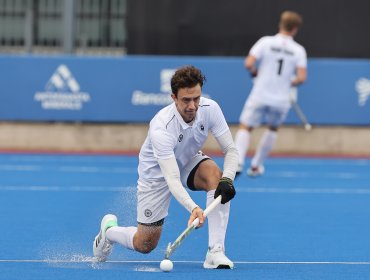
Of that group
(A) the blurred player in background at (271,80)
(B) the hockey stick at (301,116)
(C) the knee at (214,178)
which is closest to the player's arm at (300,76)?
(A) the blurred player in background at (271,80)

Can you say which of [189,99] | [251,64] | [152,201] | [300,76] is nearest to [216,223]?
[152,201]

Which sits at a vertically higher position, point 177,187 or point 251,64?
point 177,187

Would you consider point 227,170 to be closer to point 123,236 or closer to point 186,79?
point 186,79

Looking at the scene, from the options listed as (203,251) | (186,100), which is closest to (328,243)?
(203,251)

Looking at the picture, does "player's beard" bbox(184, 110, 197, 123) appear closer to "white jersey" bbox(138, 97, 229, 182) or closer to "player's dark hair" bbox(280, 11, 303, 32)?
"white jersey" bbox(138, 97, 229, 182)

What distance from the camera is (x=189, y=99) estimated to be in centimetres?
718

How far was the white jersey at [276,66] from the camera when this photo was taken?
557 inches

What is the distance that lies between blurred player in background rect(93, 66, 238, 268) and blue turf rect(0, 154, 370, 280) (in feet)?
0.68

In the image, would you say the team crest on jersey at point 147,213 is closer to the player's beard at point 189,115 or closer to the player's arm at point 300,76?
the player's beard at point 189,115

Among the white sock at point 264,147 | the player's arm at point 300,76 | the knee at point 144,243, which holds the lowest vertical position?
the white sock at point 264,147

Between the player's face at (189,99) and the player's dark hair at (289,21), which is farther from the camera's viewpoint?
the player's dark hair at (289,21)

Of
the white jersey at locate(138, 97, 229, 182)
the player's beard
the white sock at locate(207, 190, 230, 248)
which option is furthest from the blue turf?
the player's beard

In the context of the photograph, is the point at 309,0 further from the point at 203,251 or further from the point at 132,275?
the point at 132,275

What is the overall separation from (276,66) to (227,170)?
697 centimetres
